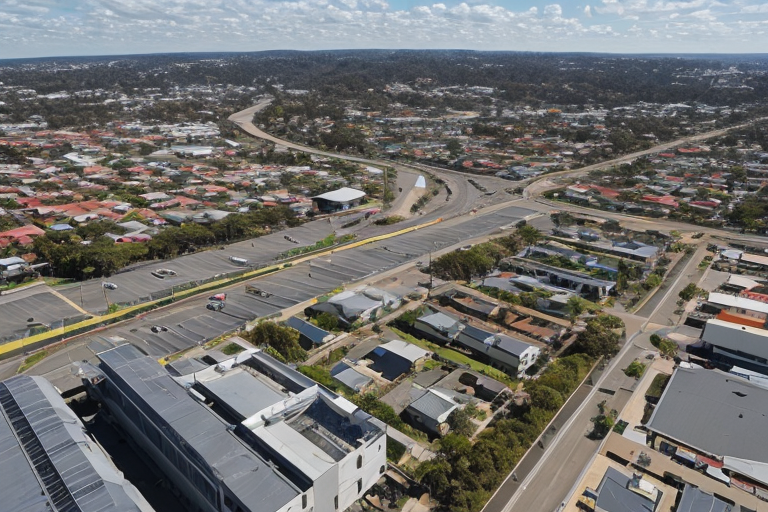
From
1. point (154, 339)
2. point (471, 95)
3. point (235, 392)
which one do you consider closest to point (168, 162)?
point (154, 339)

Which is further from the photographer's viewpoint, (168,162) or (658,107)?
(658,107)

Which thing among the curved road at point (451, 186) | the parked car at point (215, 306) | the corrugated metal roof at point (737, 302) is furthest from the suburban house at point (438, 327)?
the curved road at point (451, 186)

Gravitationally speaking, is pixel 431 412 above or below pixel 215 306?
above

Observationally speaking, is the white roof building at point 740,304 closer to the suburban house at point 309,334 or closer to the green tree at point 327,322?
the green tree at point 327,322

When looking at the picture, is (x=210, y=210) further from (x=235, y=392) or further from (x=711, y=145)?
(x=711, y=145)

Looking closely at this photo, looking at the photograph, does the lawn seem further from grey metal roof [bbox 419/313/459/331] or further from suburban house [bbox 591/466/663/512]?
suburban house [bbox 591/466/663/512]

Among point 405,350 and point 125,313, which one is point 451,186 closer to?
point 405,350

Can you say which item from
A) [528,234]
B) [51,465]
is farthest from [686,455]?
[528,234]
